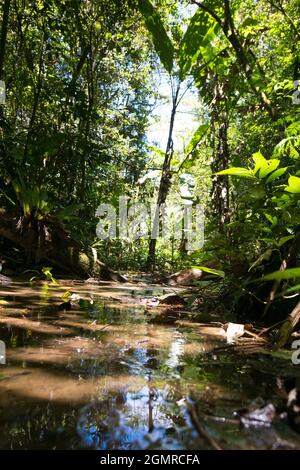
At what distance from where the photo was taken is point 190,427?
893 mm

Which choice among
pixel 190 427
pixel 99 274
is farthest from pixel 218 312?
pixel 99 274

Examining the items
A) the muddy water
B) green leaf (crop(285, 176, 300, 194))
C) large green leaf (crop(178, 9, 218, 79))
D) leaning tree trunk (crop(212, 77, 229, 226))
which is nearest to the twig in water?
the muddy water

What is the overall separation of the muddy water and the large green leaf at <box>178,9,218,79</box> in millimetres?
2963

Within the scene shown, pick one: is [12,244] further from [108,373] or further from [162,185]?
[162,185]

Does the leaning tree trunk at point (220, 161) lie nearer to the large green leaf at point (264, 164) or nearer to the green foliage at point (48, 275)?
the green foliage at point (48, 275)

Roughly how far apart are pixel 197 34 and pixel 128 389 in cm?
358

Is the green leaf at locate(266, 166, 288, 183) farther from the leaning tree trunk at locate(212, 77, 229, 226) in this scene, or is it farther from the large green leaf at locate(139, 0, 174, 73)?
the leaning tree trunk at locate(212, 77, 229, 226)

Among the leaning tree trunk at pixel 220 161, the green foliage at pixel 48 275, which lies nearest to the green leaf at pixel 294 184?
the green foliage at pixel 48 275

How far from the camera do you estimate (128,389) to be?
1.13 meters

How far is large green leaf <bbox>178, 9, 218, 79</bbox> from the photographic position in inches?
145

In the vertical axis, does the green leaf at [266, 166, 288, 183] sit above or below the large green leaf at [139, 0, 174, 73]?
below

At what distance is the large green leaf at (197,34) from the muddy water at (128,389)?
2.96 meters

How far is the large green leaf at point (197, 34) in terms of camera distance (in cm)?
368

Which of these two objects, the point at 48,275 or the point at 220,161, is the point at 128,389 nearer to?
the point at 48,275
